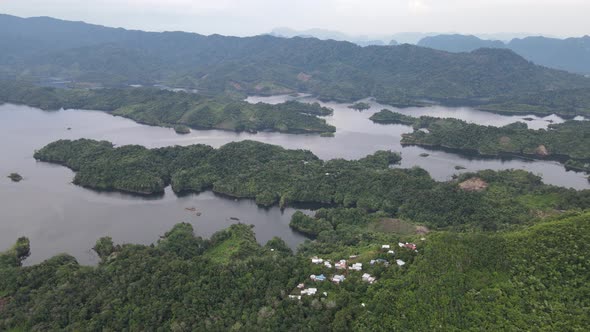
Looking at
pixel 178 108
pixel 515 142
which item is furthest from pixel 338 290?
pixel 178 108

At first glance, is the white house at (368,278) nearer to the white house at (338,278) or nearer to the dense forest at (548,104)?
the white house at (338,278)

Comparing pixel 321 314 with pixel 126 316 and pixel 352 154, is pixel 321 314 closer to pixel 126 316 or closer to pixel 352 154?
pixel 126 316

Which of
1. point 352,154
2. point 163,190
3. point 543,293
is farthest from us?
point 352,154

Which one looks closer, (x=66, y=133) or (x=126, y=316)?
(x=126, y=316)

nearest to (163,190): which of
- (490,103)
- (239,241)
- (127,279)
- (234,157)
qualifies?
(234,157)

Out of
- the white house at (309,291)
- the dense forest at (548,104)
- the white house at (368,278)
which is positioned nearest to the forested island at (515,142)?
the dense forest at (548,104)
